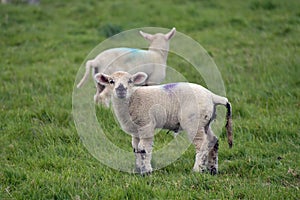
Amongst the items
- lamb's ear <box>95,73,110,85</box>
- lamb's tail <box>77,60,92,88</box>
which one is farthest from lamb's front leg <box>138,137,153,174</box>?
lamb's tail <box>77,60,92,88</box>

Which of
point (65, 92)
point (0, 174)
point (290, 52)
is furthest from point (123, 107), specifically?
point (290, 52)

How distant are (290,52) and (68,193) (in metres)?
5.90

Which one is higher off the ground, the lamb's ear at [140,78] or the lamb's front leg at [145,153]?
the lamb's ear at [140,78]

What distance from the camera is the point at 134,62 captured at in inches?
294

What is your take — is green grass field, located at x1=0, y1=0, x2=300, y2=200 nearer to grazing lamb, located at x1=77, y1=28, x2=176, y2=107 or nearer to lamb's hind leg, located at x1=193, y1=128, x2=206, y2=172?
lamb's hind leg, located at x1=193, y1=128, x2=206, y2=172

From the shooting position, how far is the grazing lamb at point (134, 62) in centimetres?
743

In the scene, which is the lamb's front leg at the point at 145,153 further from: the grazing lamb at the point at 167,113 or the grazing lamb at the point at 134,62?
the grazing lamb at the point at 134,62

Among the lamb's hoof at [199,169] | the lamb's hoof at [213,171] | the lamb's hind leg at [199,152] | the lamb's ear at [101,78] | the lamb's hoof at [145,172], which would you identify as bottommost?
the lamb's hoof at [145,172]

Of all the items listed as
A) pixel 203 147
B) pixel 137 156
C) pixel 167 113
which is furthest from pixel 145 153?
pixel 203 147

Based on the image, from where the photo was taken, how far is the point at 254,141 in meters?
6.08

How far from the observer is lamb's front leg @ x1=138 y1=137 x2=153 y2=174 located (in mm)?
5218

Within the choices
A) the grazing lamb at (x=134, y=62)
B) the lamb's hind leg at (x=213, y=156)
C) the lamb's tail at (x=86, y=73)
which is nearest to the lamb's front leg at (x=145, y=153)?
the lamb's hind leg at (x=213, y=156)

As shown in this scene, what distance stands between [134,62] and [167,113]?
7.61 feet

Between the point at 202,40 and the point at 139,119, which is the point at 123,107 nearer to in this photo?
the point at 139,119
